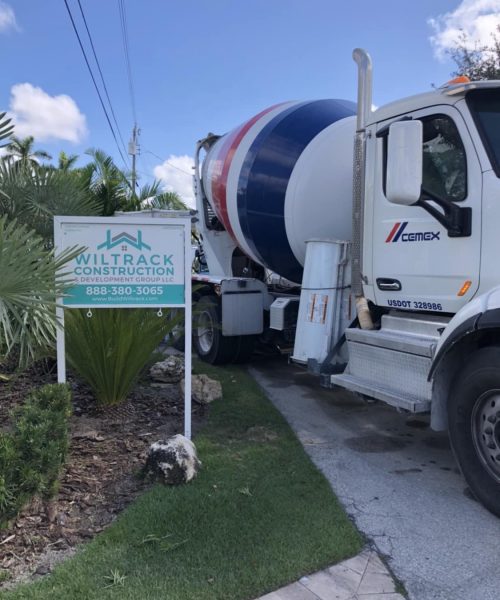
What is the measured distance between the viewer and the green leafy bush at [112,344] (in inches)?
185

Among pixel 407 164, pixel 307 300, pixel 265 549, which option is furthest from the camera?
pixel 307 300

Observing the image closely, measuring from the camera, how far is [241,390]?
6215 millimetres

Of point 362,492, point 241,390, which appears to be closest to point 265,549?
point 362,492

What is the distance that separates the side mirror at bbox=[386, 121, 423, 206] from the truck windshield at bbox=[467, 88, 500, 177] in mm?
460

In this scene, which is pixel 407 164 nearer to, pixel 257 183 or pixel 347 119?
pixel 347 119

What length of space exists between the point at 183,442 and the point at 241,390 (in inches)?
91.8

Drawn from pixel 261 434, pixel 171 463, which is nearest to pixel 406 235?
pixel 261 434

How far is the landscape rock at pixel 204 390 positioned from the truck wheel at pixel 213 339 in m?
1.31

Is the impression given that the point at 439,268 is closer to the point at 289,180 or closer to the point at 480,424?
the point at 480,424

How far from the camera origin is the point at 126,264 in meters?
4.37

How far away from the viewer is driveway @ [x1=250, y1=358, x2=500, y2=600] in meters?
2.85

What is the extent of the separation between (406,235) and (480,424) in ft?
5.01

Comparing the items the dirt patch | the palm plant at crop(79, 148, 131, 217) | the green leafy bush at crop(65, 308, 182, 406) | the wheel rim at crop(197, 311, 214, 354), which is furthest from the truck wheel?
the palm plant at crop(79, 148, 131, 217)

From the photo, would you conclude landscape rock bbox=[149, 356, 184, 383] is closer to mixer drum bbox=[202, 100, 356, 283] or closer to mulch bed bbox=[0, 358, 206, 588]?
mulch bed bbox=[0, 358, 206, 588]
